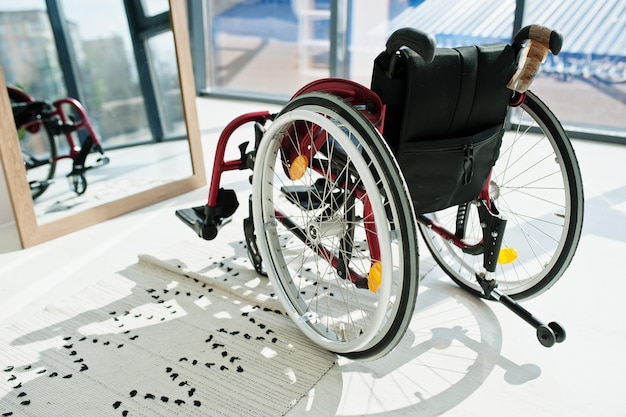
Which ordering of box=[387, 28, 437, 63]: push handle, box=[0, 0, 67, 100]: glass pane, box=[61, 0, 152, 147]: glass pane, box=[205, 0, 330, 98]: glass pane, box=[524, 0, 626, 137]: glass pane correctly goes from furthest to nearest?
box=[205, 0, 330, 98]: glass pane, box=[524, 0, 626, 137]: glass pane, box=[61, 0, 152, 147]: glass pane, box=[0, 0, 67, 100]: glass pane, box=[387, 28, 437, 63]: push handle

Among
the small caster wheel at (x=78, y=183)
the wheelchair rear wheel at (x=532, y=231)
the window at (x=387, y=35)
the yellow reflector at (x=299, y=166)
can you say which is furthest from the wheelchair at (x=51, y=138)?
the window at (x=387, y=35)

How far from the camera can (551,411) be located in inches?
56.6

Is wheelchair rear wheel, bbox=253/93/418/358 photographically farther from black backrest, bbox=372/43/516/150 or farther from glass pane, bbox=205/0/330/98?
glass pane, bbox=205/0/330/98

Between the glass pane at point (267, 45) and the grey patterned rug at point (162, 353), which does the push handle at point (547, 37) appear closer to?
the grey patterned rug at point (162, 353)

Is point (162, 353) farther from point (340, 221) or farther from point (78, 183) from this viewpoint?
point (78, 183)

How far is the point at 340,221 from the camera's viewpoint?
162cm

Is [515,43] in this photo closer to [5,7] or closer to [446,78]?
[446,78]

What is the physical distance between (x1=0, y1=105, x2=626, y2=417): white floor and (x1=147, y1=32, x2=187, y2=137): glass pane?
0.65m

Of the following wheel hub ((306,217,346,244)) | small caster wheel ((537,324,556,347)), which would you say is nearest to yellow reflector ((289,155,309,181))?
wheel hub ((306,217,346,244))

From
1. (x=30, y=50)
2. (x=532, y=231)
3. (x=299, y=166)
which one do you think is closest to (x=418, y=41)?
(x=299, y=166)

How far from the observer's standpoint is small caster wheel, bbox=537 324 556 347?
155 cm

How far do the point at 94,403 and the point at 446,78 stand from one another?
1248 mm

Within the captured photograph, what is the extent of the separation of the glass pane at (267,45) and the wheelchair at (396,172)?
3.84 m

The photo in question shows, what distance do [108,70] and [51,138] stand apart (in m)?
0.44
